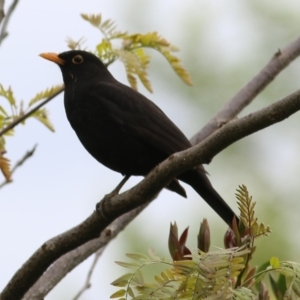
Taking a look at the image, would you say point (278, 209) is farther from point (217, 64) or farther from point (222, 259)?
point (222, 259)

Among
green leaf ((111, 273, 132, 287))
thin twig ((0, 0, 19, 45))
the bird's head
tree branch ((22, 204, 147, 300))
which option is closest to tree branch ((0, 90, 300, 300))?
tree branch ((22, 204, 147, 300))

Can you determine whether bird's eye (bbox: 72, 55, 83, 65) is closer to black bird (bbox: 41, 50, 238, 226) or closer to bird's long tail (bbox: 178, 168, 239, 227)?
black bird (bbox: 41, 50, 238, 226)

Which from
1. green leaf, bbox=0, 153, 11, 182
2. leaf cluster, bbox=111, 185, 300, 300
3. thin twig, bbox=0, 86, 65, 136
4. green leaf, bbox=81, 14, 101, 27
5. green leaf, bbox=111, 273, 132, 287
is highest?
green leaf, bbox=81, 14, 101, 27

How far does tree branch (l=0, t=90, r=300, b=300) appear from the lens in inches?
109

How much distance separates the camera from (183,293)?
7.98ft

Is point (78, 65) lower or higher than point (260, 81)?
higher

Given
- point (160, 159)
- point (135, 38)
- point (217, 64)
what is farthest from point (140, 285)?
point (217, 64)

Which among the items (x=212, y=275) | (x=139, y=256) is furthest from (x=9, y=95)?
(x=212, y=275)

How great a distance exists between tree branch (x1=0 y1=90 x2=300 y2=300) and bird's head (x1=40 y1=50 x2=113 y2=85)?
216 centimetres

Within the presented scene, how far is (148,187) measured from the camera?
3203mm

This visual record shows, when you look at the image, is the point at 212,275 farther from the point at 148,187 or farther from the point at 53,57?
the point at 53,57

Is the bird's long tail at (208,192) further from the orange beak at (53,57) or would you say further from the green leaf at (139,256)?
the green leaf at (139,256)

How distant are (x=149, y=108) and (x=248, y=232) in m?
2.28

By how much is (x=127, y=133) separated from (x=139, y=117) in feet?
0.55
